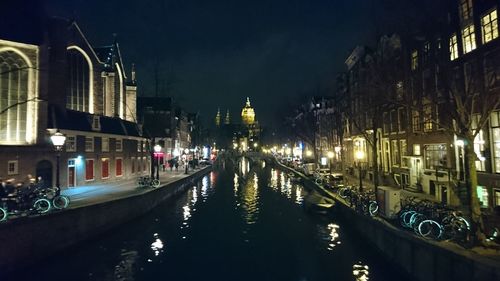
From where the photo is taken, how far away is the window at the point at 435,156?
1067 inches

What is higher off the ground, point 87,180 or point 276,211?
point 87,180

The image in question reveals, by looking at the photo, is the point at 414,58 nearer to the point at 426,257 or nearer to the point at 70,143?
the point at 426,257

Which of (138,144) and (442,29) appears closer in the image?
(442,29)

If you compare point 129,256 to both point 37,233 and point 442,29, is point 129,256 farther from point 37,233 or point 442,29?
point 442,29

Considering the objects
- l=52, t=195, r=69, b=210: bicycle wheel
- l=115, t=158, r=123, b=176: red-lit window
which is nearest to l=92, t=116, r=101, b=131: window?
l=115, t=158, r=123, b=176: red-lit window

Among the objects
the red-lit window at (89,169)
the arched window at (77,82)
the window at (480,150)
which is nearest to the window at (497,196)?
the window at (480,150)

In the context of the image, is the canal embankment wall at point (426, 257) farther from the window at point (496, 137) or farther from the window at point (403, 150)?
the window at point (403, 150)

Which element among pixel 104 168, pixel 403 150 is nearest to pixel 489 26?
pixel 403 150

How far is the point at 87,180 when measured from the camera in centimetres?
3584

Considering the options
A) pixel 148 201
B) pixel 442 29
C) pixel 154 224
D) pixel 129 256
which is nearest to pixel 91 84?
pixel 148 201

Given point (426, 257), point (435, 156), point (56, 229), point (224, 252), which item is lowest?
point (224, 252)

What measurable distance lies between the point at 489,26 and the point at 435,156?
1151cm

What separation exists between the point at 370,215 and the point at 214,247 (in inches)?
381

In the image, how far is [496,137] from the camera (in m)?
20.2
